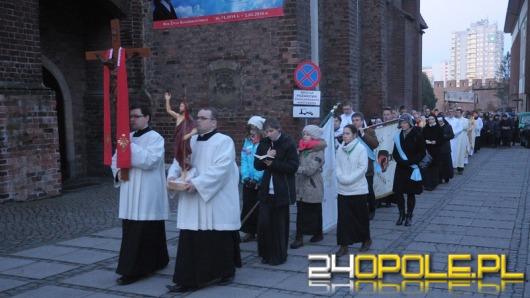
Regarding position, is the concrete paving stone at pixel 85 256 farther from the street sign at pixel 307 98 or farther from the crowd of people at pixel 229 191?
the street sign at pixel 307 98

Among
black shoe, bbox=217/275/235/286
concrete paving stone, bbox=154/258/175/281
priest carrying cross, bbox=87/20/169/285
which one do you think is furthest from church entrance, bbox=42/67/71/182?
black shoe, bbox=217/275/235/286

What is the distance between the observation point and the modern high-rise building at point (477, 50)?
170 meters

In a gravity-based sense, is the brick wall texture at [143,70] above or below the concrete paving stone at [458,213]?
above

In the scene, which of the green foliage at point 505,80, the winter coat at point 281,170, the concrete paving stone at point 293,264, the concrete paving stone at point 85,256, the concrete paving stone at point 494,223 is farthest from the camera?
the green foliage at point 505,80

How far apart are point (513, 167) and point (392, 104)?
7.80m

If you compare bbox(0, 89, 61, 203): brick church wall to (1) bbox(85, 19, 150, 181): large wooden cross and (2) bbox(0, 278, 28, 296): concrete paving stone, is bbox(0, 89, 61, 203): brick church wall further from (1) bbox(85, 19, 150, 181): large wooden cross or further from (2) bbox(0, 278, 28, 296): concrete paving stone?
(1) bbox(85, 19, 150, 181): large wooden cross

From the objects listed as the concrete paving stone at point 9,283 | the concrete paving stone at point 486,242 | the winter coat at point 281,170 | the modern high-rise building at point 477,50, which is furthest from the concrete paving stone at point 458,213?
the modern high-rise building at point 477,50

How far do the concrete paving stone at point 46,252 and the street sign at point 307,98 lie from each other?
5.27m

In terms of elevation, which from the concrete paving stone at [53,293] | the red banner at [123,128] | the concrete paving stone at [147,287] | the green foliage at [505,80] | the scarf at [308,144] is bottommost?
the concrete paving stone at [53,293]

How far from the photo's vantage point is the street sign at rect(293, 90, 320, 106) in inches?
422

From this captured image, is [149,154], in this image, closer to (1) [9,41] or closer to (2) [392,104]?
(1) [9,41]

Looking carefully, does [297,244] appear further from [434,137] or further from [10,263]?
[434,137]

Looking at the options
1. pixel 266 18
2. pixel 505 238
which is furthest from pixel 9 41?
pixel 505 238

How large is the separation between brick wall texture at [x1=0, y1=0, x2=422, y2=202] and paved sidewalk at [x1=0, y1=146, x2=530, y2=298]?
5.93 ft
